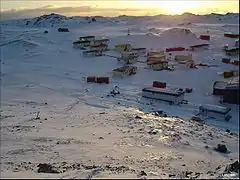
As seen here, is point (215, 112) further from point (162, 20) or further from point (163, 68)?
point (162, 20)

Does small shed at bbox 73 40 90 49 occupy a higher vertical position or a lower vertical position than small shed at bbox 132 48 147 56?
higher

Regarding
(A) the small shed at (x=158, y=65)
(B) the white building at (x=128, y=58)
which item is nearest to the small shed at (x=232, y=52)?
(A) the small shed at (x=158, y=65)

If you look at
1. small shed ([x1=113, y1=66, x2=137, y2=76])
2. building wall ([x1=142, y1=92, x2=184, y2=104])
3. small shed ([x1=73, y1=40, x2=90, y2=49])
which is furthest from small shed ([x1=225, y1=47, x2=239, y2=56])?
building wall ([x1=142, y1=92, x2=184, y2=104])

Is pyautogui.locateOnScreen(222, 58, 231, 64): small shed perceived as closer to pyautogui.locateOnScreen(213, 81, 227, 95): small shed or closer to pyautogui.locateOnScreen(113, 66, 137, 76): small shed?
pyautogui.locateOnScreen(113, 66, 137, 76): small shed

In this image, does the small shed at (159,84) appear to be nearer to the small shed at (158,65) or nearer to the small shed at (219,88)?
the small shed at (219,88)

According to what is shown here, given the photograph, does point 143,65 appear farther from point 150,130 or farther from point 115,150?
point 115,150

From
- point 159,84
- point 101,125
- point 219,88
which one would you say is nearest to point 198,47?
point 159,84
